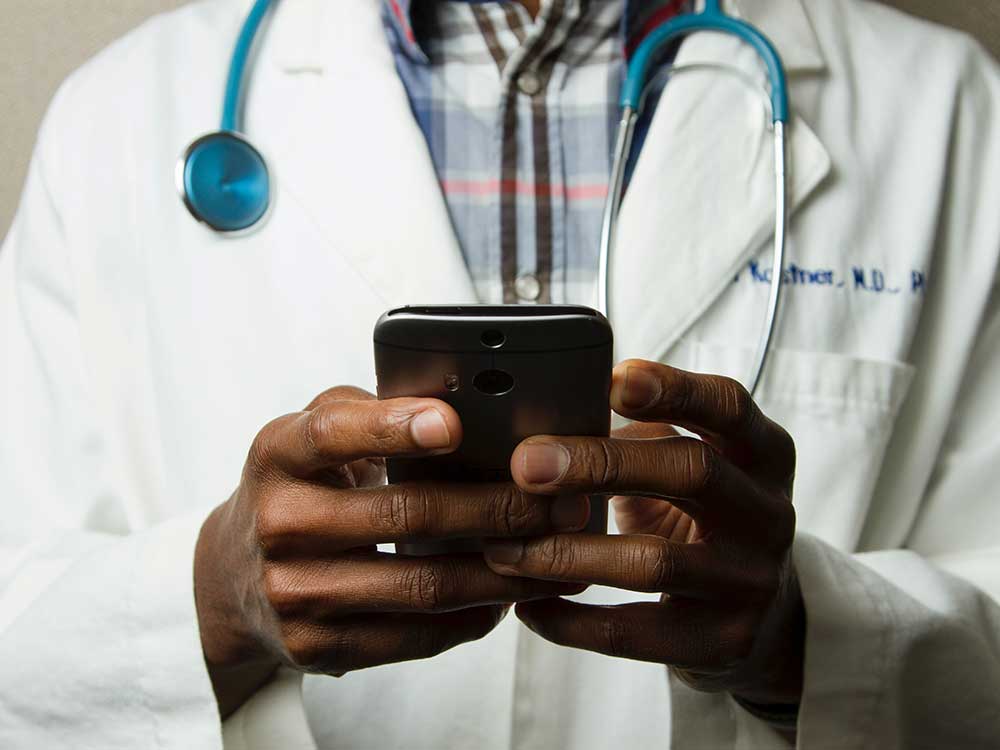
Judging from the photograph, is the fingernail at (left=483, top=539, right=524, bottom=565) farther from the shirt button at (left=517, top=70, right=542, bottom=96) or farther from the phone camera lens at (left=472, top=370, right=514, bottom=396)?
the shirt button at (left=517, top=70, right=542, bottom=96)

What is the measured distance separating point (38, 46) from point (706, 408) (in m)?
0.78

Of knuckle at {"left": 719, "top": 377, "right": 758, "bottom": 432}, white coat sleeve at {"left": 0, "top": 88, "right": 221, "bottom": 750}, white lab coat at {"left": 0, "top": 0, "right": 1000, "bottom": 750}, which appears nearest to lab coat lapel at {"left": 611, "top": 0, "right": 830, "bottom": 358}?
white lab coat at {"left": 0, "top": 0, "right": 1000, "bottom": 750}

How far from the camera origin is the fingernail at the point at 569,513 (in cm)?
41

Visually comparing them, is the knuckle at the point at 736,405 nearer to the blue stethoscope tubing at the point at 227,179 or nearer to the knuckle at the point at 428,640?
the knuckle at the point at 428,640

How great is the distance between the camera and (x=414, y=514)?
1.30 feet

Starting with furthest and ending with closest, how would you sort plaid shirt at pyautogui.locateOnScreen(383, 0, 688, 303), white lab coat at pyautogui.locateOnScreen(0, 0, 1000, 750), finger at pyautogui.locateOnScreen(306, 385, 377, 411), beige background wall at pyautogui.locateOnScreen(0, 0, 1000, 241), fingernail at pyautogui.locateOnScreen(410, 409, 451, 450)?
beige background wall at pyautogui.locateOnScreen(0, 0, 1000, 241) → plaid shirt at pyautogui.locateOnScreen(383, 0, 688, 303) → white lab coat at pyautogui.locateOnScreen(0, 0, 1000, 750) → finger at pyautogui.locateOnScreen(306, 385, 377, 411) → fingernail at pyautogui.locateOnScreen(410, 409, 451, 450)

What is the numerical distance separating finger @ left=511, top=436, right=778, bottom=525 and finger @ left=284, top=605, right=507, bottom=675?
116mm

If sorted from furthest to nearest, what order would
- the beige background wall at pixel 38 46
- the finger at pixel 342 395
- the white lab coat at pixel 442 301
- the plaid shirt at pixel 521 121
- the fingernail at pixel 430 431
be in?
the beige background wall at pixel 38 46 → the plaid shirt at pixel 521 121 → the white lab coat at pixel 442 301 → the finger at pixel 342 395 → the fingernail at pixel 430 431

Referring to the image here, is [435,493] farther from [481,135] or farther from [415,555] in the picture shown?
[481,135]

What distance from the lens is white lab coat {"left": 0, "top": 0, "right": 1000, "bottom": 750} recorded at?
60 centimetres

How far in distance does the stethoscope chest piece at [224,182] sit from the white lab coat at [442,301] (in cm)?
1

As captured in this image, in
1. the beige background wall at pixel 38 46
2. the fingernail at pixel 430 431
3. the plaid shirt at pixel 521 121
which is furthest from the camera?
the beige background wall at pixel 38 46

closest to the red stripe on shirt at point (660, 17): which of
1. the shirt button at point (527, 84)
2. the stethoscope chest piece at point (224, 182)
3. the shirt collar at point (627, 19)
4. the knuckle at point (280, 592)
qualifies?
the shirt collar at point (627, 19)

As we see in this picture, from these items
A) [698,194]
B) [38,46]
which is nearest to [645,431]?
[698,194]
